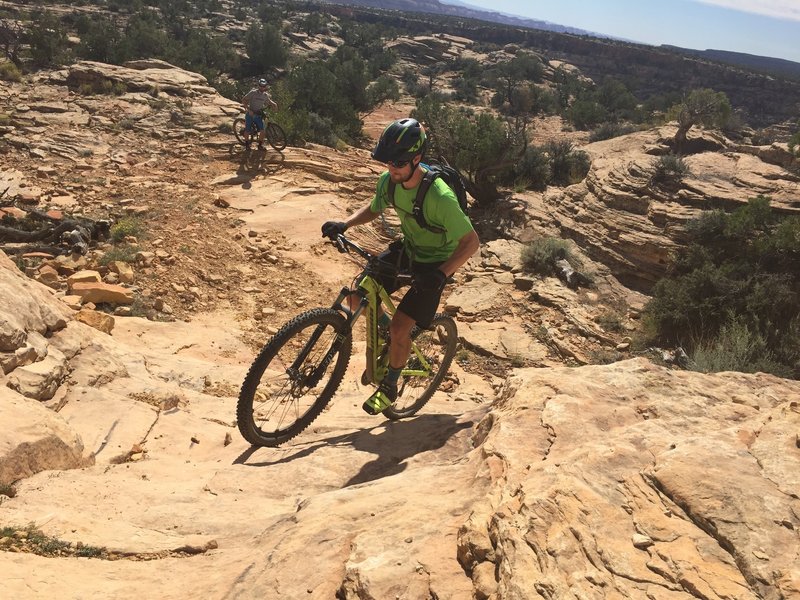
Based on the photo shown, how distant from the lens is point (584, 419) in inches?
130

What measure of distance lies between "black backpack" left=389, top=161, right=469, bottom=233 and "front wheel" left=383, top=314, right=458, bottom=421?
125 centimetres

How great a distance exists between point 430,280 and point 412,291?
0.24 meters

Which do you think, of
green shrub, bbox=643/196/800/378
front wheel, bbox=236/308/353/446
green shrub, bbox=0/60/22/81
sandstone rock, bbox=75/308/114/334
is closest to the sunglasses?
→ front wheel, bbox=236/308/353/446

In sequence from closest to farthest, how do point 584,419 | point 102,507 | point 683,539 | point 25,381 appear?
1. point 683,539
2. point 102,507
3. point 584,419
4. point 25,381

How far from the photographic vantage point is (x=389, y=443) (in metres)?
4.28

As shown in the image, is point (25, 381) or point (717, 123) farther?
point (717, 123)

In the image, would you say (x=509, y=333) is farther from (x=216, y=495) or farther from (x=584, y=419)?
(x=216, y=495)

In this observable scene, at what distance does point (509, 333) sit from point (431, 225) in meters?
5.49

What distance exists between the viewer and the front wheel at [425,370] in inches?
198

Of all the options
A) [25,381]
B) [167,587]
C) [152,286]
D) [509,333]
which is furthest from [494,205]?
[167,587]

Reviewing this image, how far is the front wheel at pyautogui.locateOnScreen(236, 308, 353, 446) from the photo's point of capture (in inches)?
151

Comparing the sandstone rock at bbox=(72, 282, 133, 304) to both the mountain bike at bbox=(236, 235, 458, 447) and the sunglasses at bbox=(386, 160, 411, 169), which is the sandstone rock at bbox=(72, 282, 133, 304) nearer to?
the mountain bike at bbox=(236, 235, 458, 447)

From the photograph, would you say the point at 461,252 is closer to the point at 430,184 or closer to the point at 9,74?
the point at 430,184

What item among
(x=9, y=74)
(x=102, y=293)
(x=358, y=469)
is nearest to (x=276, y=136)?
(x=102, y=293)
